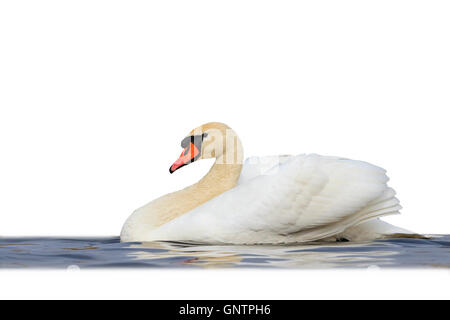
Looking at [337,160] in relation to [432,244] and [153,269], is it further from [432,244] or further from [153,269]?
[153,269]

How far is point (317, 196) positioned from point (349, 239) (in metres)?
1.00

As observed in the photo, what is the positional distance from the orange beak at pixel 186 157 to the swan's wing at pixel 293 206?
66cm

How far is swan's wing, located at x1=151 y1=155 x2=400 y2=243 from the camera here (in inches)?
353

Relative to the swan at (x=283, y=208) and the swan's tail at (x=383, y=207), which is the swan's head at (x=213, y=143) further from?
the swan's tail at (x=383, y=207)

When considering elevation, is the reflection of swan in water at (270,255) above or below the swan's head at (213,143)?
below

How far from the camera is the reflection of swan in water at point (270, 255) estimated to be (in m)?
7.40

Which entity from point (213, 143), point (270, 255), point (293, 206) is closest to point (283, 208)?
point (293, 206)

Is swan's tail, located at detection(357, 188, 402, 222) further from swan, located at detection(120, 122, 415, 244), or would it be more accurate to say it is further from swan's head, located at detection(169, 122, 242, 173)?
swan's head, located at detection(169, 122, 242, 173)

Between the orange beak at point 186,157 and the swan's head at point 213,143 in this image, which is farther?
the swan's head at point 213,143

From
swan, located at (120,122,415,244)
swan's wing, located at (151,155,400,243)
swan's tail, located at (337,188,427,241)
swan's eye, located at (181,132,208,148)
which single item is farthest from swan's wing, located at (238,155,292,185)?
swan's tail, located at (337,188,427,241)

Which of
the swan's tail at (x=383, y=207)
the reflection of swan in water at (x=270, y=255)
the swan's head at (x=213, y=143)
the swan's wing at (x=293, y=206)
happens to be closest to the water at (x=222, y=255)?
the reflection of swan in water at (x=270, y=255)

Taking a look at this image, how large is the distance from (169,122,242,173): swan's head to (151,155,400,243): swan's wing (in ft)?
2.42
